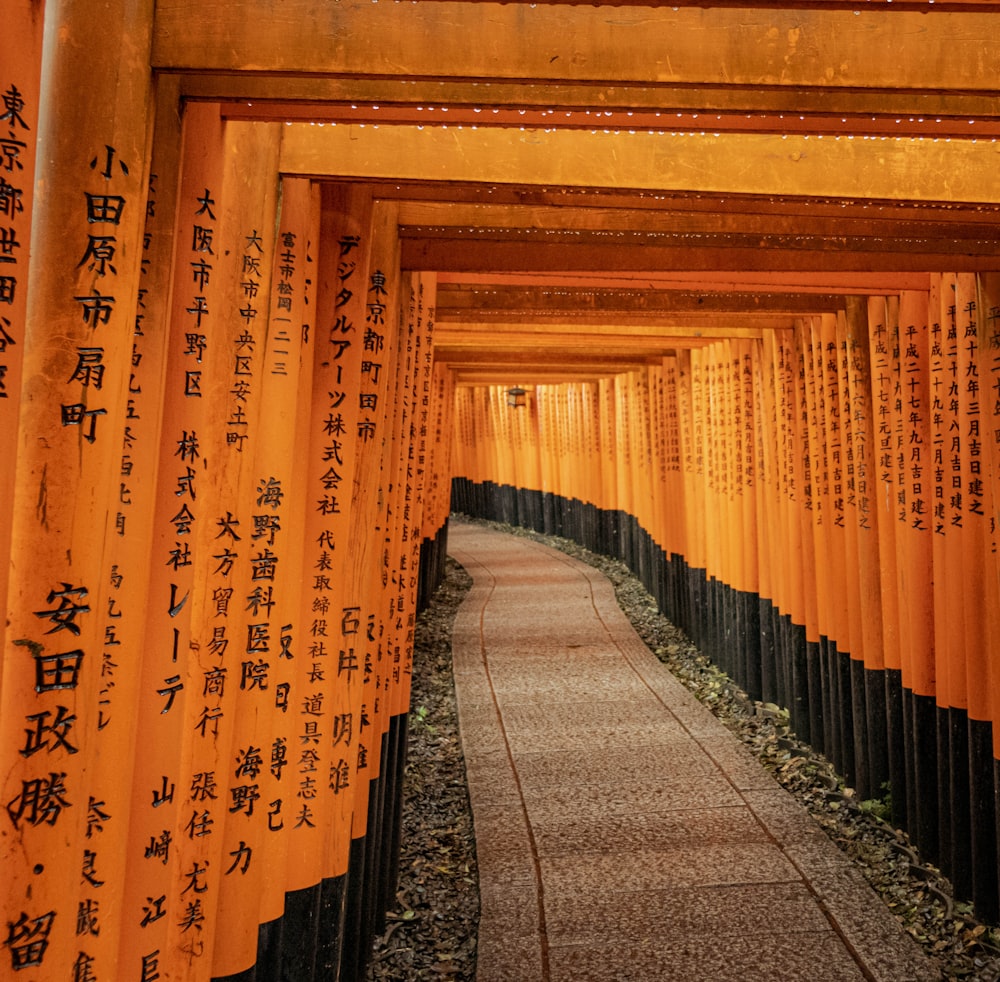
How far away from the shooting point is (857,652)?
A: 7.01 meters

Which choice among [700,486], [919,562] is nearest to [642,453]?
[700,486]

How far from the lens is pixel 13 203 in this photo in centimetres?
179

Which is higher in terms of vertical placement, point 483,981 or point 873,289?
point 873,289

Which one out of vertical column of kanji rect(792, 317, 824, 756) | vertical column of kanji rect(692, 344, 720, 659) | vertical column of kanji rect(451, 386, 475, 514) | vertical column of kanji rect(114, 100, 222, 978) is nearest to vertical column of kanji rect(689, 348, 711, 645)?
vertical column of kanji rect(692, 344, 720, 659)

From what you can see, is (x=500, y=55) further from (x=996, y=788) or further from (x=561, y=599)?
(x=561, y=599)

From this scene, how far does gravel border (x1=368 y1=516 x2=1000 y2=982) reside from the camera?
512 cm

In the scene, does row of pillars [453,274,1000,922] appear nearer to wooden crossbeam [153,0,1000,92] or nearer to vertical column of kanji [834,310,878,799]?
vertical column of kanji [834,310,878,799]

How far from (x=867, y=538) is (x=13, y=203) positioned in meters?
5.90

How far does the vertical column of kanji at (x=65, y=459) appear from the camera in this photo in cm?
195

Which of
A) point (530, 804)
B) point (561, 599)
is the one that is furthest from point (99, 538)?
point (561, 599)

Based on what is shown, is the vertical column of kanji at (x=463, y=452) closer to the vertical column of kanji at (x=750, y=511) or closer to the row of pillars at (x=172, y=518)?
the vertical column of kanji at (x=750, y=511)

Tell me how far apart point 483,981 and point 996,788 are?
2.65m

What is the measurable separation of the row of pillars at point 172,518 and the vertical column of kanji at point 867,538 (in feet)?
12.0

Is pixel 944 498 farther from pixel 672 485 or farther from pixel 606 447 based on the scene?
pixel 606 447
